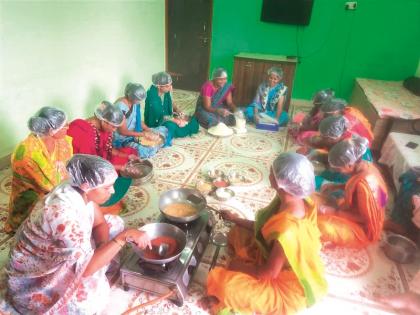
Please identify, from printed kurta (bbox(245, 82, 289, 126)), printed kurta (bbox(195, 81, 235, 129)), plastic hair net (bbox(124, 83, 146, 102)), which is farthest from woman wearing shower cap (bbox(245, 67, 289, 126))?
plastic hair net (bbox(124, 83, 146, 102))

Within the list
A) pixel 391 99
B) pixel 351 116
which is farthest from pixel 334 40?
pixel 351 116

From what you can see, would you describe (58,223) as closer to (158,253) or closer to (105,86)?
(158,253)

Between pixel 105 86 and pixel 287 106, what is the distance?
7.92ft

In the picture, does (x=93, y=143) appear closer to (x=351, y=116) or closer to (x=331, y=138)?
(x=331, y=138)

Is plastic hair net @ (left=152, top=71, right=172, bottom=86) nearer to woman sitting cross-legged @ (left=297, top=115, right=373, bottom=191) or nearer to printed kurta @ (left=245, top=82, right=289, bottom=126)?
printed kurta @ (left=245, top=82, right=289, bottom=126)

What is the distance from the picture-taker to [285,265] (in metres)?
1.45

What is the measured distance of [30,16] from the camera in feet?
8.19

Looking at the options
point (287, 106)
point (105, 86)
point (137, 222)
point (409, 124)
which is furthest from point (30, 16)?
point (409, 124)

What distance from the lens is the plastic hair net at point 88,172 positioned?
1182 millimetres

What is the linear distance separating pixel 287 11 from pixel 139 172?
328 centimetres

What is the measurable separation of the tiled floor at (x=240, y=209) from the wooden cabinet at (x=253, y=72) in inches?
28.5

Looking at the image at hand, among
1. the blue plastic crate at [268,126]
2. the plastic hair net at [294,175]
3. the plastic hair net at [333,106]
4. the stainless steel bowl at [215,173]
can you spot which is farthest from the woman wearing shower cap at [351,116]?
the plastic hair net at [294,175]

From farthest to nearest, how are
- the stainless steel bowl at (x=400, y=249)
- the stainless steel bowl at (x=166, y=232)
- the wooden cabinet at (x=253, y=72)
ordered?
1. the wooden cabinet at (x=253, y=72)
2. the stainless steel bowl at (x=400, y=249)
3. the stainless steel bowl at (x=166, y=232)

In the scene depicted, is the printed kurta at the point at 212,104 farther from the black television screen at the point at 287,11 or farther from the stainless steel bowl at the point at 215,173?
the black television screen at the point at 287,11
